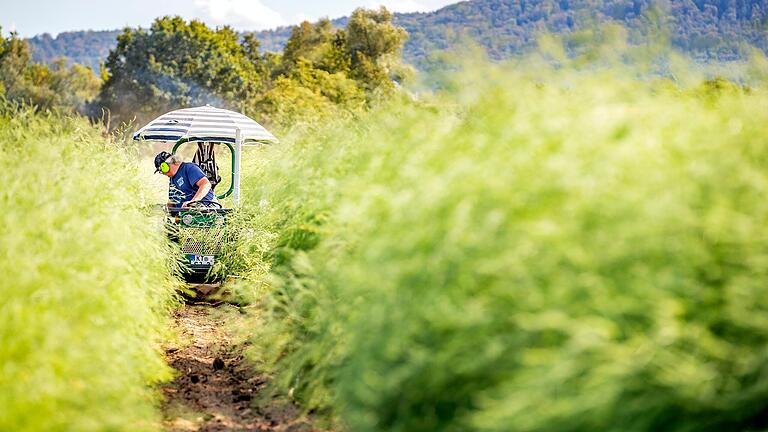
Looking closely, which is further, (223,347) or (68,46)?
(68,46)

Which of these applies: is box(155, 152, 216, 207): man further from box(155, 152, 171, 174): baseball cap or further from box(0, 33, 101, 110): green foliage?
box(0, 33, 101, 110): green foliage

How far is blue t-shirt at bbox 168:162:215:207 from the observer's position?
35.1ft

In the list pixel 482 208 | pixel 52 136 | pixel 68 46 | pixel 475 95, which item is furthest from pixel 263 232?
pixel 68 46

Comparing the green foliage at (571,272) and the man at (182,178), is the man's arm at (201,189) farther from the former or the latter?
the green foliage at (571,272)

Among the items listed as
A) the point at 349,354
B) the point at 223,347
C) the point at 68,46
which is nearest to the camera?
the point at 349,354

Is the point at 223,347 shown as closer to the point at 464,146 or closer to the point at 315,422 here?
the point at 315,422

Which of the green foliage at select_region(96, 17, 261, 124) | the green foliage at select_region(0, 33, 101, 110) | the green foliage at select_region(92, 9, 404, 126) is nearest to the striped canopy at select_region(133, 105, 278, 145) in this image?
the green foliage at select_region(92, 9, 404, 126)

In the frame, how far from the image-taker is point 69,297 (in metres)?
4.31

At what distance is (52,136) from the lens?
7.19 m

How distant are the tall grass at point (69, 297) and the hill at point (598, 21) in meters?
A: 2.31

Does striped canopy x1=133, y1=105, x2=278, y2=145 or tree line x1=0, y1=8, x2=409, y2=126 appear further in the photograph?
tree line x1=0, y1=8, x2=409, y2=126

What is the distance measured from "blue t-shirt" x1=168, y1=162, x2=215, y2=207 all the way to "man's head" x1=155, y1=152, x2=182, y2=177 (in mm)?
66

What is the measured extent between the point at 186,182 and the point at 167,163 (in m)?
0.33

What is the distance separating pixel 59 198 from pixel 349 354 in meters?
2.49
